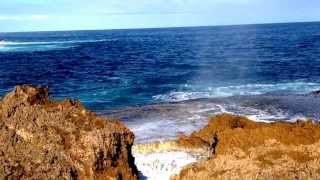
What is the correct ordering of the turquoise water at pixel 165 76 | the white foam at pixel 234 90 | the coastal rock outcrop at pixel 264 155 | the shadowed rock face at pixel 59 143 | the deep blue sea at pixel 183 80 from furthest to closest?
1. the turquoise water at pixel 165 76
2. the white foam at pixel 234 90
3. the deep blue sea at pixel 183 80
4. the coastal rock outcrop at pixel 264 155
5. the shadowed rock face at pixel 59 143

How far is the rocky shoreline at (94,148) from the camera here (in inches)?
530

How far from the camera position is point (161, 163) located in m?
19.2

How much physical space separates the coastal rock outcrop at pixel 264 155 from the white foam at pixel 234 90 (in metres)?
34.8

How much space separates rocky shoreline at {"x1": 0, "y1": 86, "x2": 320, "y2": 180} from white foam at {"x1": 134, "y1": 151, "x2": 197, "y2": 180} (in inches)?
110

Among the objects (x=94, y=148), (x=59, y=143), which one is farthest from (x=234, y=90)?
(x=59, y=143)

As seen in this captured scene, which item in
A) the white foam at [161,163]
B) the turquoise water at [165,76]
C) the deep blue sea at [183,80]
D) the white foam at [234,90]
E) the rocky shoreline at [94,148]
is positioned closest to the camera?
the rocky shoreline at [94,148]

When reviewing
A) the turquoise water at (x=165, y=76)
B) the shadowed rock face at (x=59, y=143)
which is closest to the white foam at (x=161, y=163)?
the shadowed rock face at (x=59, y=143)

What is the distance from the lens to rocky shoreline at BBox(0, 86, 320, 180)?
13.5 metres

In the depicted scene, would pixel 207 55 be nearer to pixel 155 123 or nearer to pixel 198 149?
pixel 155 123

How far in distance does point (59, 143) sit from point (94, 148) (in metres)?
0.86

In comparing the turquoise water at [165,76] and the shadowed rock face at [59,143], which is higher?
the shadowed rock face at [59,143]

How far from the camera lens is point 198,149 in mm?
19109

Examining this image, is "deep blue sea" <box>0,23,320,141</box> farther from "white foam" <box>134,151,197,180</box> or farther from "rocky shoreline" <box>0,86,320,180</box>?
"rocky shoreline" <box>0,86,320,180</box>

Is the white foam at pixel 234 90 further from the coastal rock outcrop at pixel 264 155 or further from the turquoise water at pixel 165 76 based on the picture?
the coastal rock outcrop at pixel 264 155
